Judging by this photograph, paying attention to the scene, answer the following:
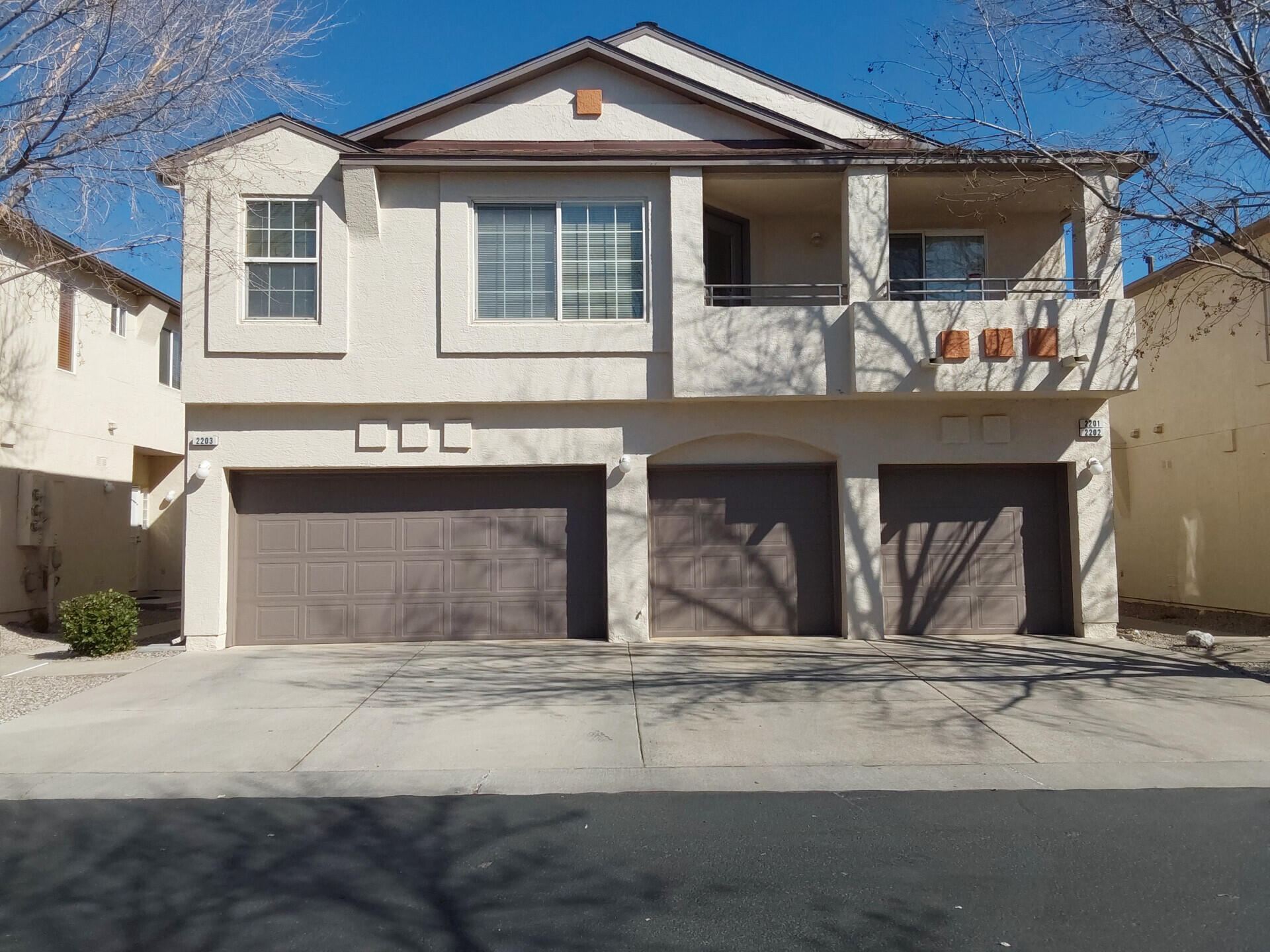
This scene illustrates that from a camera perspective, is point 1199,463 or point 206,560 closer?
point 206,560

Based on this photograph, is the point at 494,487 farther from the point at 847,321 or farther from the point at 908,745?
the point at 908,745

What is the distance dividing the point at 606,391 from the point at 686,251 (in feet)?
6.49

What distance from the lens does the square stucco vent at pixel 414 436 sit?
1189 centimetres

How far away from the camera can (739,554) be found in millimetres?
12328

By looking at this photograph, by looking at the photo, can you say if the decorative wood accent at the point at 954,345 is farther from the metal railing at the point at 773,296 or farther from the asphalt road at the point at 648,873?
the asphalt road at the point at 648,873

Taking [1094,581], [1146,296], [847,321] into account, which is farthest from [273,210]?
[1146,296]

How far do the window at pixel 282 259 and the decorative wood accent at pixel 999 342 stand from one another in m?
8.12

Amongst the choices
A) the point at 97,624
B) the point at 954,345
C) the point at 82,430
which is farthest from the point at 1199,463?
the point at 82,430

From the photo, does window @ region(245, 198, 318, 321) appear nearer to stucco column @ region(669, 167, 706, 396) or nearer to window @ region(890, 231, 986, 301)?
stucco column @ region(669, 167, 706, 396)

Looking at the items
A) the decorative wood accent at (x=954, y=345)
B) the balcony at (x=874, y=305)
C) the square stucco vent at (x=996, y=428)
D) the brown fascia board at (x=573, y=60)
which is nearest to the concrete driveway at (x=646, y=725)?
the square stucco vent at (x=996, y=428)

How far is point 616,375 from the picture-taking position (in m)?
11.9

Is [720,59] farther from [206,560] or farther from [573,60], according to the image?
[206,560]

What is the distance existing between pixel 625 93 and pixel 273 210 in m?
4.70

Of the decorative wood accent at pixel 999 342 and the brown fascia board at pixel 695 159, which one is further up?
the brown fascia board at pixel 695 159
